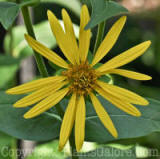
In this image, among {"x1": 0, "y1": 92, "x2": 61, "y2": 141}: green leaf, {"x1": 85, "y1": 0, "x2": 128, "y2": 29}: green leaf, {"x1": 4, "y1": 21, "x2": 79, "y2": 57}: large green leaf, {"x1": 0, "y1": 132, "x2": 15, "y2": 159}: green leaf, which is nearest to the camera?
{"x1": 85, "y1": 0, "x2": 128, "y2": 29}: green leaf

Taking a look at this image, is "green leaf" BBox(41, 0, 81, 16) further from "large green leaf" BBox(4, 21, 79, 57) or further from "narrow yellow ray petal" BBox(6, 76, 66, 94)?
"narrow yellow ray petal" BBox(6, 76, 66, 94)

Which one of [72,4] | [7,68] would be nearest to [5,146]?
[7,68]

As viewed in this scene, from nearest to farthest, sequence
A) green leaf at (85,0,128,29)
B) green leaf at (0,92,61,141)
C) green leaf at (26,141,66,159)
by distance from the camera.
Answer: green leaf at (85,0,128,29)
green leaf at (0,92,61,141)
green leaf at (26,141,66,159)

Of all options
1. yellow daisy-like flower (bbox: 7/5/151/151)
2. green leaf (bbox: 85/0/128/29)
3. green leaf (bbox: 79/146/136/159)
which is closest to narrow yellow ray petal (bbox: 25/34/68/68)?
yellow daisy-like flower (bbox: 7/5/151/151)

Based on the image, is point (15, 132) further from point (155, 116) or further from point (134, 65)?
point (134, 65)

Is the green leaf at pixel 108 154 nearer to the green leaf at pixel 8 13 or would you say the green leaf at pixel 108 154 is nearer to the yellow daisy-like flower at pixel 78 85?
the yellow daisy-like flower at pixel 78 85

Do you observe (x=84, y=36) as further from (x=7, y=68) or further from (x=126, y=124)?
(x=7, y=68)
